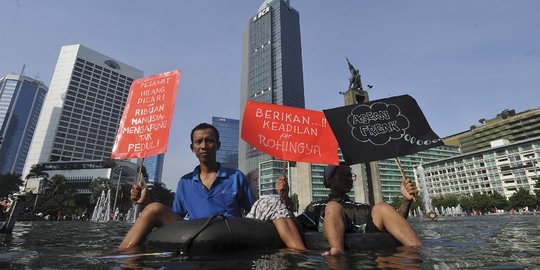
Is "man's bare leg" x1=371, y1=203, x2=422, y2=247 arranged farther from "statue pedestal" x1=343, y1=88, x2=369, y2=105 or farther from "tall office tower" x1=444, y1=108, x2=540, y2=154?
"tall office tower" x1=444, y1=108, x2=540, y2=154

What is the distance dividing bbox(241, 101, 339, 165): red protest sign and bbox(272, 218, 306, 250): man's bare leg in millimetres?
2340

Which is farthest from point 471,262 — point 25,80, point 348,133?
point 25,80

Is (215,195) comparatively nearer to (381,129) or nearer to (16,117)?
(381,129)

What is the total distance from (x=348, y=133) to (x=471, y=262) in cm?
247

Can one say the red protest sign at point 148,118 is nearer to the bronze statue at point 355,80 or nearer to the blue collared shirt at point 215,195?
the blue collared shirt at point 215,195

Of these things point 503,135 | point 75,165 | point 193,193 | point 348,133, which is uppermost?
point 503,135

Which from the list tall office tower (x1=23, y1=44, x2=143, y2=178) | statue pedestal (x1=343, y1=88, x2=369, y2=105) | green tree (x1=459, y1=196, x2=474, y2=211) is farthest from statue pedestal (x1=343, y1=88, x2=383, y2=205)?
tall office tower (x1=23, y1=44, x2=143, y2=178)

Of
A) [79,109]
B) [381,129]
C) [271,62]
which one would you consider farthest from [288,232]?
[79,109]

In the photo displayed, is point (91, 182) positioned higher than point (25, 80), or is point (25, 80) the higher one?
point (25, 80)

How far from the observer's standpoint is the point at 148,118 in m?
5.53

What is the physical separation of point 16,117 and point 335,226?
228 meters

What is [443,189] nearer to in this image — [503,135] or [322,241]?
[503,135]

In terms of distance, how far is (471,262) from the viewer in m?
2.61

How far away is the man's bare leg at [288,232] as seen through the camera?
3.58 metres
